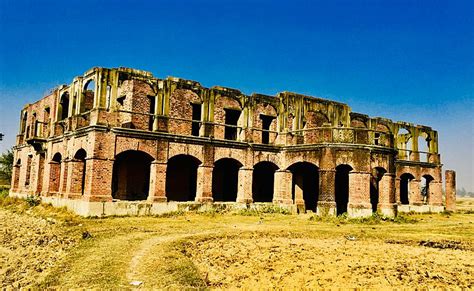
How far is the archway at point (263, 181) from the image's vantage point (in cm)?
2477

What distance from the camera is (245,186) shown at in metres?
22.2

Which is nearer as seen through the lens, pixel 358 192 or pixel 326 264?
pixel 326 264

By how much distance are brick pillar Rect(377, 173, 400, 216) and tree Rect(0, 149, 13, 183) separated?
39205 mm

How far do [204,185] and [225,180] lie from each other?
3.51 metres

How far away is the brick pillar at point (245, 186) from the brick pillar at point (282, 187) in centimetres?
180

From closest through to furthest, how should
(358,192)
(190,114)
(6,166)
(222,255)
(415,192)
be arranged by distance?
(222,255) < (358,192) < (190,114) < (415,192) < (6,166)

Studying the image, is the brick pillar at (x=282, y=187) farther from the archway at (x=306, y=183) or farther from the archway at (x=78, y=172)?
the archway at (x=78, y=172)

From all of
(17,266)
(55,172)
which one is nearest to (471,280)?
(17,266)

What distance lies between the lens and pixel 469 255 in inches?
434

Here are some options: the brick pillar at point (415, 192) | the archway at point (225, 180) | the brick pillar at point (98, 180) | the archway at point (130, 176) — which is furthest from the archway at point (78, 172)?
the brick pillar at point (415, 192)

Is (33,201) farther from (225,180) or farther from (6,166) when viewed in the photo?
(6,166)

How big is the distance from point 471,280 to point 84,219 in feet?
45.9

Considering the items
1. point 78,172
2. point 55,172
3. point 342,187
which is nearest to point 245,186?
point 342,187

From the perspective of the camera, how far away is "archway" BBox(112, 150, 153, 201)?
20438mm
